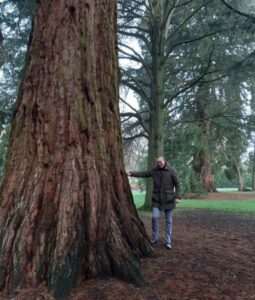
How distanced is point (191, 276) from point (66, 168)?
2.08 metres

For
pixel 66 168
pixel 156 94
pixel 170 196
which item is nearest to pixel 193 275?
pixel 66 168

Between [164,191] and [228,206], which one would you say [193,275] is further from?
[228,206]

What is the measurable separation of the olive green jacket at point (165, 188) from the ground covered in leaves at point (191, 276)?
0.71 metres

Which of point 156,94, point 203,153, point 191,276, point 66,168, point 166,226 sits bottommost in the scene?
point 191,276

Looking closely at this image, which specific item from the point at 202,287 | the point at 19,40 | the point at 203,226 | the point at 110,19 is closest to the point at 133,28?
the point at 19,40

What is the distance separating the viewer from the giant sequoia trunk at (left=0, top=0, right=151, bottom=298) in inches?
199

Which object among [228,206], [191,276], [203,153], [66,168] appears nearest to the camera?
[66,168]

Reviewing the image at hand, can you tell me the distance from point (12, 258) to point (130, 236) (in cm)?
Answer: 160

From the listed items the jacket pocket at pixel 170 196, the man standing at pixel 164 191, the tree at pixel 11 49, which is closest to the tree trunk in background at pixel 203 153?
Answer: the tree at pixel 11 49

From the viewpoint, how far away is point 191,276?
5.58 meters

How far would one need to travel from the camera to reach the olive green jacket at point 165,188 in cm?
777

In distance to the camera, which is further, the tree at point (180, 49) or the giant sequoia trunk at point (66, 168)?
the tree at point (180, 49)

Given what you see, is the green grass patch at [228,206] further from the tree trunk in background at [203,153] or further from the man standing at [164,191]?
the man standing at [164,191]

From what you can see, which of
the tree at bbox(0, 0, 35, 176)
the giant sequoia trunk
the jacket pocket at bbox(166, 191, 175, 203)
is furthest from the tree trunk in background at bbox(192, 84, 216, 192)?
the giant sequoia trunk
